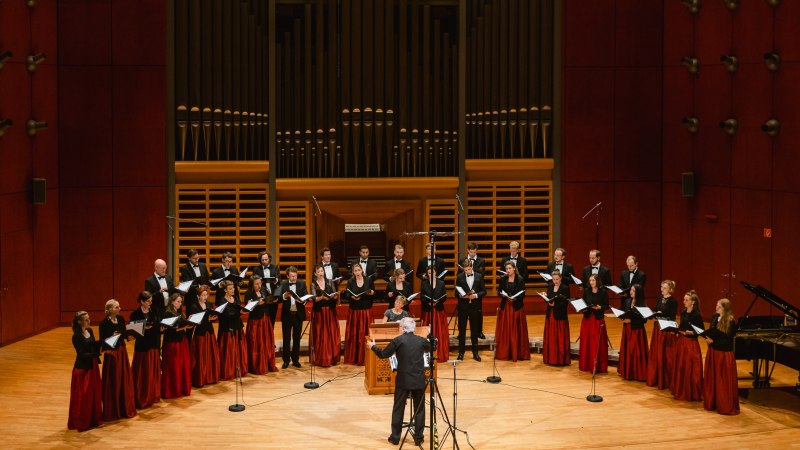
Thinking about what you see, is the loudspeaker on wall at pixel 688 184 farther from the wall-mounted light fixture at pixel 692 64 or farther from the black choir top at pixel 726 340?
the black choir top at pixel 726 340

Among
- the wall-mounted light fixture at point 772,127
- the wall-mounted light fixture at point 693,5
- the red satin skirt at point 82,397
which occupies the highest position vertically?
the wall-mounted light fixture at point 693,5

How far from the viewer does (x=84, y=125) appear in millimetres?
14195

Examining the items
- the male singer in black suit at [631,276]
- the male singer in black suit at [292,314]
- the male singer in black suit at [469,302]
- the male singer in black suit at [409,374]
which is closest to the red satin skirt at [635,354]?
the male singer in black suit at [631,276]

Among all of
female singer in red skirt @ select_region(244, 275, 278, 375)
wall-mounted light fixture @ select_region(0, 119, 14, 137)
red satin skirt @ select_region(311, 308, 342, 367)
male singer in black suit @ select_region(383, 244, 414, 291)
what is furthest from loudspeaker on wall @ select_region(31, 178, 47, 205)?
male singer in black suit @ select_region(383, 244, 414, 291)

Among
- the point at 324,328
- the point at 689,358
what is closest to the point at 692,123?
the point at 689,358

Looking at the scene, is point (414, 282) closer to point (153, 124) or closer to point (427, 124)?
point (427, 124)

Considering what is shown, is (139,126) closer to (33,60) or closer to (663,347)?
(33,60)

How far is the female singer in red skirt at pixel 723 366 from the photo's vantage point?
10102mm

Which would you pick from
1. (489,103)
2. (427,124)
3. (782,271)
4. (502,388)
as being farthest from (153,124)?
(782,271)

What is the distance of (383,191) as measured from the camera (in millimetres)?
14875

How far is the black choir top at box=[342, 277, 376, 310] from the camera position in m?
12.1

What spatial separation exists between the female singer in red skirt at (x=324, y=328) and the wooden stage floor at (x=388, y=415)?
18 centimetres

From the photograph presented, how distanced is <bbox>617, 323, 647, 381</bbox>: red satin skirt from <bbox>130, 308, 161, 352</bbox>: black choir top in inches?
217

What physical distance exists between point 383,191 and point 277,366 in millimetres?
3742
